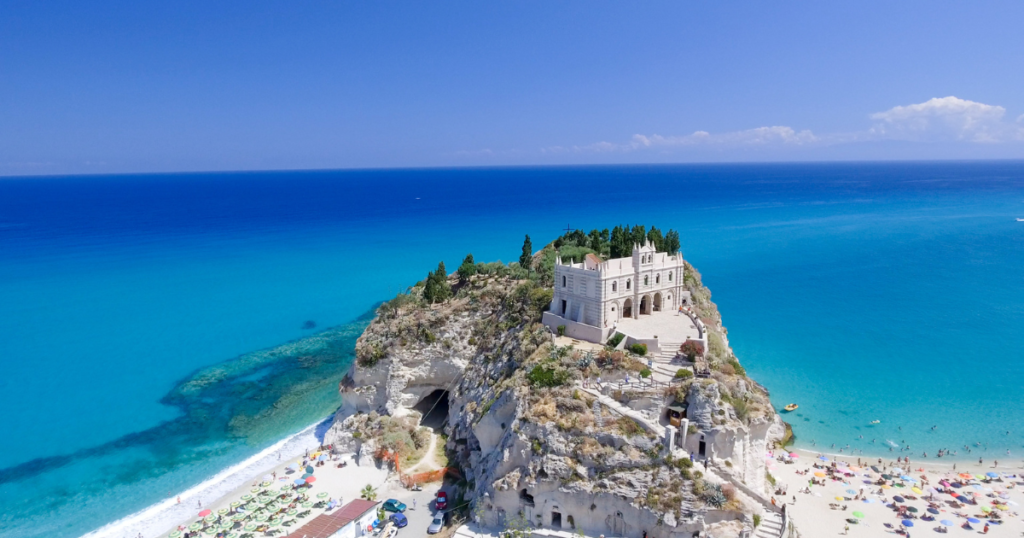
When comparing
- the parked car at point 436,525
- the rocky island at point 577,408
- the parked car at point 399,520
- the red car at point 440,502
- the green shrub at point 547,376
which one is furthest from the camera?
the red car at point 440,502

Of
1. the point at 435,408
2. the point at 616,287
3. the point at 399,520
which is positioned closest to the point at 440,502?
the point at 399,520

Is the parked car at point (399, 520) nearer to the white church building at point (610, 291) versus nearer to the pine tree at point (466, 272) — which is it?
the white church building at point (610, 291)

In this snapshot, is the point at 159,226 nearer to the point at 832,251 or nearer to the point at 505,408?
the point at 505,408

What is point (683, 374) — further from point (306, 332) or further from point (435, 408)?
point (306, 332)

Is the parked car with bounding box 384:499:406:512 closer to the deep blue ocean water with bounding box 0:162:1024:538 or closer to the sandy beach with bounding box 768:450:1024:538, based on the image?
the deep blue ocean water with bounding box 0:162:1024:538

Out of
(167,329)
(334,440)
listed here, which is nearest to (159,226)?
(167,329)

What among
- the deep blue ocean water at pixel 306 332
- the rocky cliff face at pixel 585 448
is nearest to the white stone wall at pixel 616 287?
the rocky cliff face at pixel 585 448

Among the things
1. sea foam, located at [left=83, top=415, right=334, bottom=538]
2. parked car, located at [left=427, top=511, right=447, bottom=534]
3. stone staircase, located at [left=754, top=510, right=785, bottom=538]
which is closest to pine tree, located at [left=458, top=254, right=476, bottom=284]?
sea foam, located at [left=83, top=415, right=334, bottom=538]
